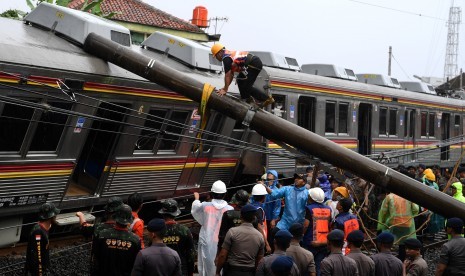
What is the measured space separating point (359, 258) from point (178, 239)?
198cm

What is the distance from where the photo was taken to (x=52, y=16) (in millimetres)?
12219

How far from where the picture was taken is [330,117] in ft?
59.3

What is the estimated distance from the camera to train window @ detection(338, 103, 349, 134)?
1848 cm

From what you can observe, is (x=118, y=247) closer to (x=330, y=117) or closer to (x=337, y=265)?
(x=337, y=265)

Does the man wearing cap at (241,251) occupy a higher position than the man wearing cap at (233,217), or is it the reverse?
the man wearing cap at (233,217)

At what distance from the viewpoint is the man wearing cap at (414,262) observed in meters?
7.38

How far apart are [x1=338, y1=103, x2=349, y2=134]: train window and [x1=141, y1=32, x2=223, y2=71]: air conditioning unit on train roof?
5.29 m

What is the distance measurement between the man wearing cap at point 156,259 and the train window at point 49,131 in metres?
4.30

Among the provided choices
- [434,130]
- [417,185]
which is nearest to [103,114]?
[417,185]

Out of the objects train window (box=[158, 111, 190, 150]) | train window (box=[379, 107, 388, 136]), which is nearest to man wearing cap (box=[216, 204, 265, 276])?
train window (box=[158, 111, 190, 150])

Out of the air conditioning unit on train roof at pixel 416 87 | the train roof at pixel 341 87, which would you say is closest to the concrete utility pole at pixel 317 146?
the train roof at pixel 341 87

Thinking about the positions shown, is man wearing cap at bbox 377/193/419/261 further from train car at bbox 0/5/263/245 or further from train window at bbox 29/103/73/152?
train window at bbox 29/103/73/152

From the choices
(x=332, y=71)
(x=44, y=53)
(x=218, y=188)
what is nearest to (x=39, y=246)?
(x=218, y=188)

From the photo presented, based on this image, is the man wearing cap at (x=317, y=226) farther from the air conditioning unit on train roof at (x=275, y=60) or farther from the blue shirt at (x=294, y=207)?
the air conditioning unit on train roof at (x=275, y=60)
